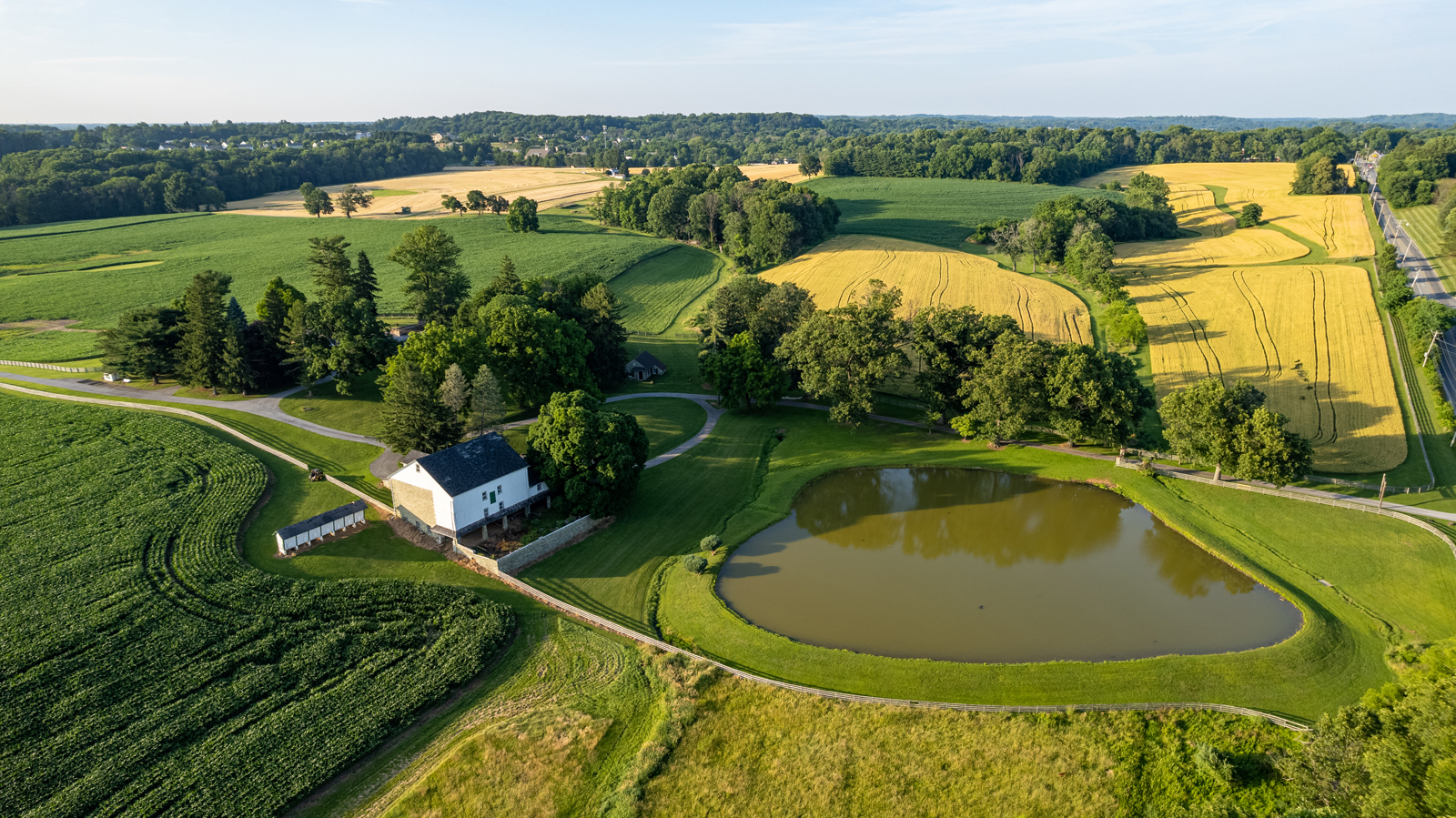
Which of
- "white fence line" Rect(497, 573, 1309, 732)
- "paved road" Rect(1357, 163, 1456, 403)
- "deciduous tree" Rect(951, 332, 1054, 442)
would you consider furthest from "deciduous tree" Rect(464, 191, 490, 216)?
"paved road" Rect(1357, 163, 1456, 403)

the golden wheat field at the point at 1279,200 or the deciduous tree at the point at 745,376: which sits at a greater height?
the golden wheat field at the point at 1279,200

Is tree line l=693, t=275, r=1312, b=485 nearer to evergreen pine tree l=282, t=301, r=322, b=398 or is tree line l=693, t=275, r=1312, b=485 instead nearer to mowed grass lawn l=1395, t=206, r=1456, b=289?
evergreen pine tree l=282, t=301, r=322, b=398

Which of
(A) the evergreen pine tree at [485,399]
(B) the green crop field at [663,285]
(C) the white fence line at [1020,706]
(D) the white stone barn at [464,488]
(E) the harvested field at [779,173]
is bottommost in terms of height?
(C) the white fence line at [1020,706]

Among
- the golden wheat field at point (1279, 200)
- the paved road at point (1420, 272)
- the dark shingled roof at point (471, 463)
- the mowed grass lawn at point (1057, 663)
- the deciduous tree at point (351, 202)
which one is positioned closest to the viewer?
the mowed grass lawn at point (1057, 663)

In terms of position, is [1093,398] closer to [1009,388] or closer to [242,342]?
[1009,388]

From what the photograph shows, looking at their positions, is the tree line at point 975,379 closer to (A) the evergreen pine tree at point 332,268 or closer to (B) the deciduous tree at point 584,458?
(B) the deciduous tree at point 584,458

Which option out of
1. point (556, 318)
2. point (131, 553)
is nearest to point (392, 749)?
point (131, 553)

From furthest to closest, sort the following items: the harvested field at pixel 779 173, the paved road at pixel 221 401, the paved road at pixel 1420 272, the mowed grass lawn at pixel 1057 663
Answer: the harvested field at pixel 779 173 < the paved road at pixel 1420 272 < the paved road at pixel 221 401 < the mowed grass lawn at pixel 1057 663

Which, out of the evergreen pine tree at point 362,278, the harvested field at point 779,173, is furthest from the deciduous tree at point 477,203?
the evergreen pine tree at point 362,278
